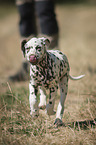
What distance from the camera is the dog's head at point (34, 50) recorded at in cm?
180

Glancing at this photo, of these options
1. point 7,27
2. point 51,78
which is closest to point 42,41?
point 51,78

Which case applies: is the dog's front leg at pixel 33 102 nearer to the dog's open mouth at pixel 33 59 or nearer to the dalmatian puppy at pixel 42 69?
the dalmatian puppy at pixel 42 69

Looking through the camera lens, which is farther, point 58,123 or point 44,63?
point 58,123

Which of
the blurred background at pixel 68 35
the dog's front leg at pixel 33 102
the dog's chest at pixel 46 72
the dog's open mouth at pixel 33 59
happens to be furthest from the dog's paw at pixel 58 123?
the blurred background at pixel 68 35

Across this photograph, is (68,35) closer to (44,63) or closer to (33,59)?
(44,63)

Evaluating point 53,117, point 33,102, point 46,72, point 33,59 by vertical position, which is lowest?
point 53,117

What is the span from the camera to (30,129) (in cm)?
195

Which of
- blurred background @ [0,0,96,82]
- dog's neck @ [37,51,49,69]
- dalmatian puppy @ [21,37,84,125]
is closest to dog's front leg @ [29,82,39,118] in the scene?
dalmatian puppy @ [21,37,84,125]

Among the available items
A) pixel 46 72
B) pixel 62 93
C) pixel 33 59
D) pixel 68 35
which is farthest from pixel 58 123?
pixel 68 35

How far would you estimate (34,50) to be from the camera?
182cm

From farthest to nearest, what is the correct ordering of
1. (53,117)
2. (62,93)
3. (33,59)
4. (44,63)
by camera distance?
(53,117)
(62,93)
(44,63)
(33,59)

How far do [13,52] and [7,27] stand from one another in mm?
4794

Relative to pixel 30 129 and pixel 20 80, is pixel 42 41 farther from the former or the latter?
pixel 20 80

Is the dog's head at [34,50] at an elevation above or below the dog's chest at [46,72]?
above
